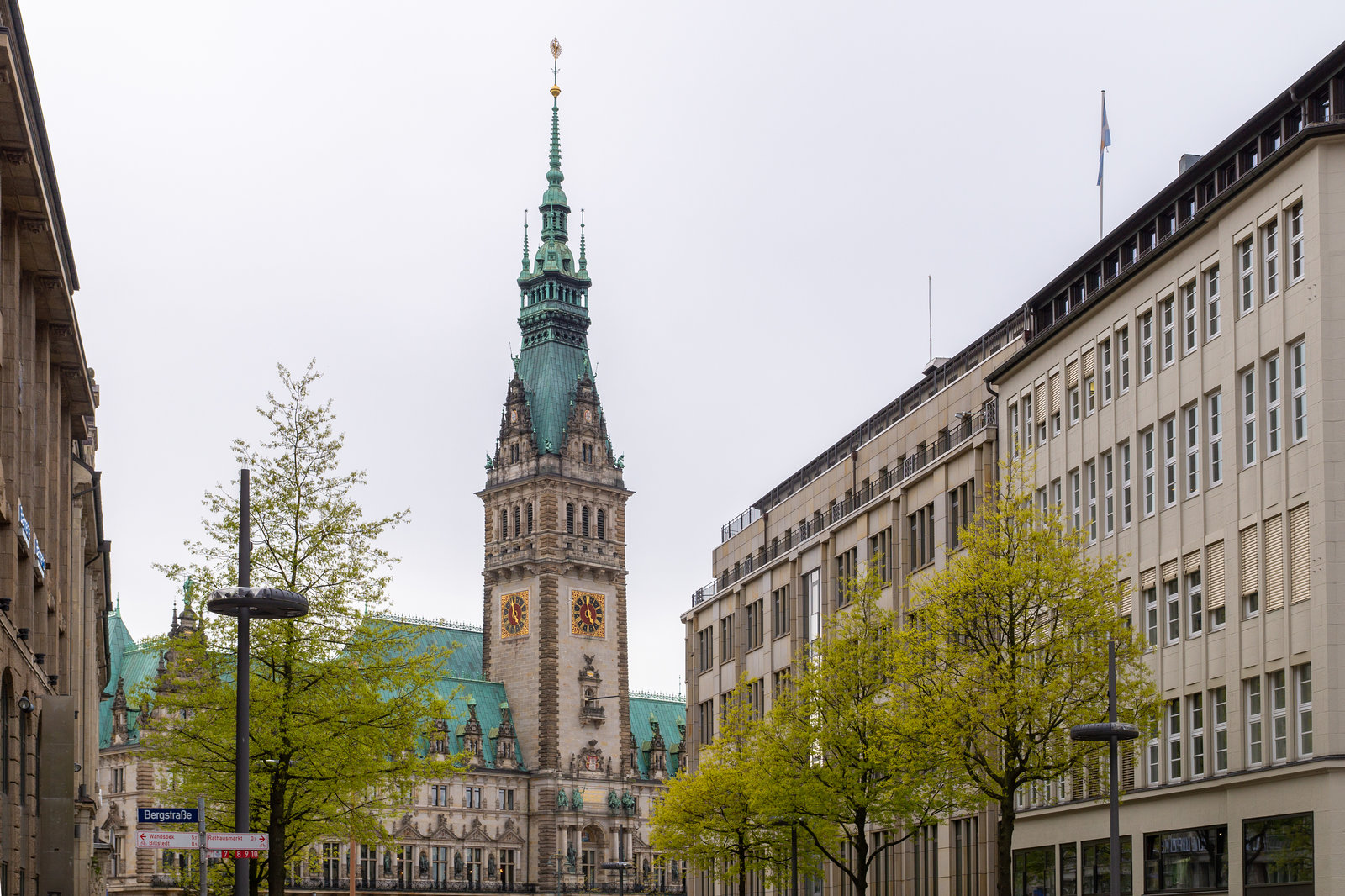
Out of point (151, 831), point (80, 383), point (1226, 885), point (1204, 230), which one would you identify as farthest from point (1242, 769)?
point (80, 383)

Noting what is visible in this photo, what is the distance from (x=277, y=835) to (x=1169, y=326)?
26.5m

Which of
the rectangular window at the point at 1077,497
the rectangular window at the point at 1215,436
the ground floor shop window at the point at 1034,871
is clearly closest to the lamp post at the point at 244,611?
the rectangular window at the point at 1215,436

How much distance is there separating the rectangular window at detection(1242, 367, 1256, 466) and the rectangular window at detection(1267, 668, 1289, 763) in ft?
17.0

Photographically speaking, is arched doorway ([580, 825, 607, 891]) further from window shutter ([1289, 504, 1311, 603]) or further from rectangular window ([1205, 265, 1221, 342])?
window shutter ([1289, 504, 1311, 603])

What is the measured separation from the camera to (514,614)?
187 metres

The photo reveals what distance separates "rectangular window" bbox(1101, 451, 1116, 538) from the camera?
59.8 meters

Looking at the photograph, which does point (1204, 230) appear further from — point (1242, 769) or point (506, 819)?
point (506, 819)

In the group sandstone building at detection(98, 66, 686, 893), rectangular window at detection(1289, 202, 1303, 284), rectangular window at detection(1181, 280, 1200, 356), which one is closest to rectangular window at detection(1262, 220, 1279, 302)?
rectangular window at detection(1289, 202, 1303, 284)

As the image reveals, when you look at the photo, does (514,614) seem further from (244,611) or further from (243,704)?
(244,611)

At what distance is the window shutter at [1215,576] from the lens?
172 ft

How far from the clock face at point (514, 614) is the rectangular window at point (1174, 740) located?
434 ft

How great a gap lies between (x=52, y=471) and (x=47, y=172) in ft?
34.0

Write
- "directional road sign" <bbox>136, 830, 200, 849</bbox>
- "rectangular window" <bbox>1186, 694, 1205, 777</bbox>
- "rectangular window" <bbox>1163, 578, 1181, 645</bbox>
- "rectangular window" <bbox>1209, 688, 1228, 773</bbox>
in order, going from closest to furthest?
"directional road sign" <bbox>136, 830, 200, 849</bbox>, "rectangular window" <bbox>1209, 688, 1228, 773</bbox>, "rectangular window" <bbox>1186, 694, 1205, 777</bbox>, "rectangular window" <bbox>1163, 578, 1181, 645</bbox>

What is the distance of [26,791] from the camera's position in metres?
45.1
